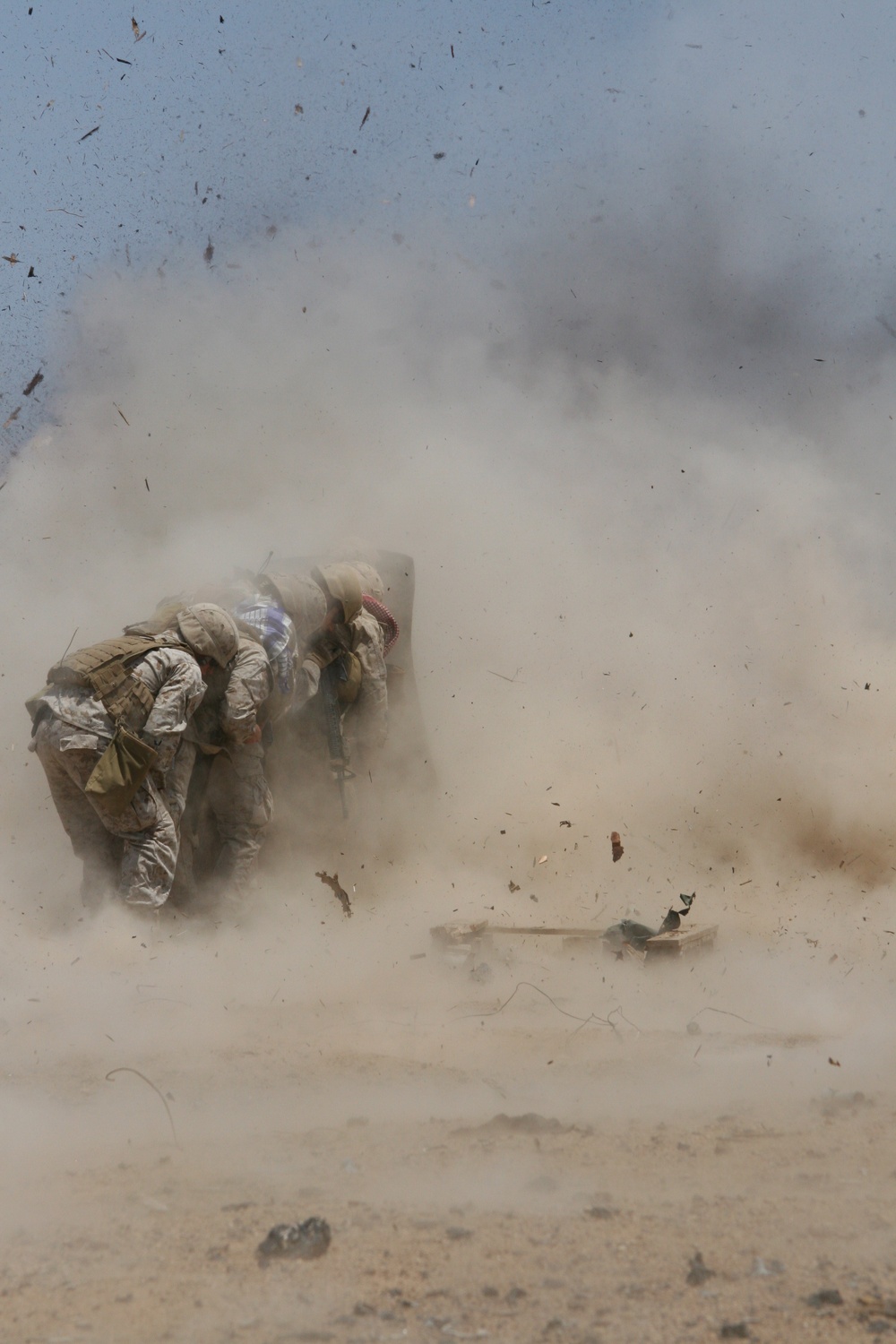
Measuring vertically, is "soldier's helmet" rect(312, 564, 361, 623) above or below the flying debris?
above

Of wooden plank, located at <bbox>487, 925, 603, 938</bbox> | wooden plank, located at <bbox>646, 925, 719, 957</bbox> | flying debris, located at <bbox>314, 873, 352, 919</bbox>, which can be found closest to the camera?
wooden plank, located at <bbox>646, 925, 719, 957</bbox>

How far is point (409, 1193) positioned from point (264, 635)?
375cm

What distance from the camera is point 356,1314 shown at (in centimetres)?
284

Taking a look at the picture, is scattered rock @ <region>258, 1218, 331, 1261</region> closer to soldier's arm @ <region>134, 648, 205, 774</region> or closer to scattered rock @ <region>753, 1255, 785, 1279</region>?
scattered rock @ <region>753, 1255, 785, 1279</region>

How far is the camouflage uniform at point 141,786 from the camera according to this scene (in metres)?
5.83

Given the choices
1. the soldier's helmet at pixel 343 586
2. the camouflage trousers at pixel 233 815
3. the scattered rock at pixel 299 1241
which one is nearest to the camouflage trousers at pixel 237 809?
the camouflage trousers at pixel 233 815

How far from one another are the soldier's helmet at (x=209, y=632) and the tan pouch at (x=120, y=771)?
0.62 metres

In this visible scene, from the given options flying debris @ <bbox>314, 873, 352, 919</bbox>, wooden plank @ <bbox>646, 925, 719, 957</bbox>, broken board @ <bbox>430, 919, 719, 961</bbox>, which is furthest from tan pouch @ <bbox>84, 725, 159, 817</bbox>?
wooden plank @ <bbox>646, 925, 719, 957</bbox>

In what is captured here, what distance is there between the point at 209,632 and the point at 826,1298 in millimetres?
4267

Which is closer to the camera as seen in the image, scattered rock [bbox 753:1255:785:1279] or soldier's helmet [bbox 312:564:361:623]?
scattered rock [bbox 753:1255:785:1279]

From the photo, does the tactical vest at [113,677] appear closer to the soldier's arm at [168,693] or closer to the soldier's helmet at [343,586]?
the soldier's arm at [168,693]

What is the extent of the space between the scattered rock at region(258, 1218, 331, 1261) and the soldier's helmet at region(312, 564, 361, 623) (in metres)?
4.49

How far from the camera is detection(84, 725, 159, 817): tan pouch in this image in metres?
5.71

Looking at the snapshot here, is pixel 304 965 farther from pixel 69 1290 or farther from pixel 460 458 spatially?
pixel 460 458
